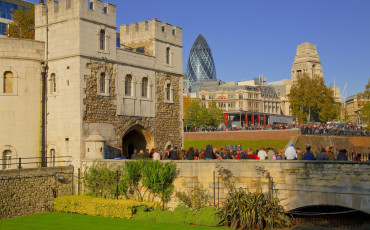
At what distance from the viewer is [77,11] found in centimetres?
2789

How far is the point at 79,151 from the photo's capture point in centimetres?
2711

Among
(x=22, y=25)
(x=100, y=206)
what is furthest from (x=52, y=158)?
(x=22, y=25)

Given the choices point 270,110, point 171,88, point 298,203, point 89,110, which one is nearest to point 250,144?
point 171,88

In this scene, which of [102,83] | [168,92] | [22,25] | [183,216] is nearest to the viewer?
[183,216]

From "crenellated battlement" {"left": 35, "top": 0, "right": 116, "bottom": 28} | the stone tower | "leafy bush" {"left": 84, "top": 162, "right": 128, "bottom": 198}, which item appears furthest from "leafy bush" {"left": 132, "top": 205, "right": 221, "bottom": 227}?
the stone tower

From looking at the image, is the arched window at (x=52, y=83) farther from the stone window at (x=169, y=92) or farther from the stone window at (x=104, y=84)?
the stone window at (x=169, y=92)

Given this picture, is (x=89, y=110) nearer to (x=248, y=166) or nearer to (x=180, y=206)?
(x=180, y=206)

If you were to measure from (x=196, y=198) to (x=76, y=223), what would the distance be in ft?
19.5

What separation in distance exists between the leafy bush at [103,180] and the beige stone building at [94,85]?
43.7 inches

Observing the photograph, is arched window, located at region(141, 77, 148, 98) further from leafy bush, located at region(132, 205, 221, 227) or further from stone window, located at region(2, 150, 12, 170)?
leafy bush, located at region(132, 205, 221, 227)

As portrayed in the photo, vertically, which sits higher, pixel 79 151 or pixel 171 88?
pixel 171 88

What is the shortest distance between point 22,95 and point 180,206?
12.2m

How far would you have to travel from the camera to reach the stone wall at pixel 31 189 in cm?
2347

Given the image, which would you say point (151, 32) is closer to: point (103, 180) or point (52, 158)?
point (52, 158)
